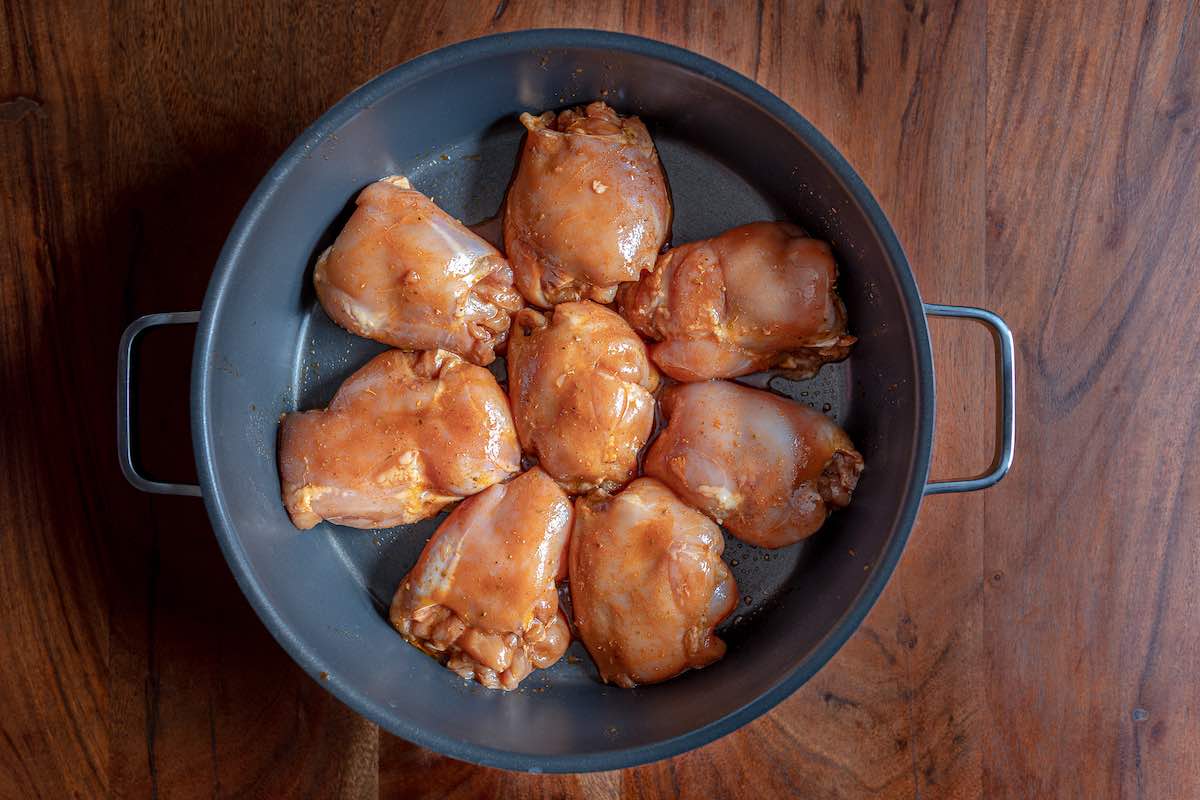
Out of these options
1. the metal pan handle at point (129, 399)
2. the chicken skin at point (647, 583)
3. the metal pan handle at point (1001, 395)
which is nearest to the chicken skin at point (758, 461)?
the chicken skin at point (647, 583)

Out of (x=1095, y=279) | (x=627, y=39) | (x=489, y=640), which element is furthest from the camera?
(x=1095, y=279)

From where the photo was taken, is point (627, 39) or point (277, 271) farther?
point (277, 271)

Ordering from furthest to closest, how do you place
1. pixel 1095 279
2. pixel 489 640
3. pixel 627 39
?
pixel 1095 279
pixel 489 640
pixel 627 39

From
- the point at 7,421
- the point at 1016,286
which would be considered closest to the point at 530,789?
the point at 7,421

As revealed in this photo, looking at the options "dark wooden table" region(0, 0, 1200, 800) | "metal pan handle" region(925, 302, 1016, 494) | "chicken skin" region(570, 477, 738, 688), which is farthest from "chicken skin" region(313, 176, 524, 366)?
"metal pan handle" region(925, 302, 1016, 494)

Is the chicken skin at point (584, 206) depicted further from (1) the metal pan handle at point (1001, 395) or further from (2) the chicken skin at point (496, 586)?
(1) the metal pan handle at point (1001, 395)

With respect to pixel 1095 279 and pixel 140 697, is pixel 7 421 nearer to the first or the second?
pixel 140 697
